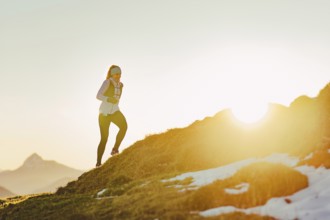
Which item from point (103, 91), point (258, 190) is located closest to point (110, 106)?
point (103, 91)

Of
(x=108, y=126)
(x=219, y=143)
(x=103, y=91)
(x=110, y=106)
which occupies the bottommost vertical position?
(x=219, y=143)

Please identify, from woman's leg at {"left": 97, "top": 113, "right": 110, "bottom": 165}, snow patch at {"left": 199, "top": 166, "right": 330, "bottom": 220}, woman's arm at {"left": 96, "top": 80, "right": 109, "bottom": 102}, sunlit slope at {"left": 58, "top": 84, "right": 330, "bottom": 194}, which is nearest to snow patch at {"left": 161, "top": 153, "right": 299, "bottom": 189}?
sunlit slope at {"left": 58, "top": 84, "right": 330, "bottom": 194}

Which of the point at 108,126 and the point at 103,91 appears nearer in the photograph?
the point at 103,91

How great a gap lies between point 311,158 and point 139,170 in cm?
883

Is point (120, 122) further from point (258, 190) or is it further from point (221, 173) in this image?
point (258, 190)

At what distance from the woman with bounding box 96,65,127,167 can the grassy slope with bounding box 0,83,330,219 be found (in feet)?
4.51

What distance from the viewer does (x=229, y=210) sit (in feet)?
29.1

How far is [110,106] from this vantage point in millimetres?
19906

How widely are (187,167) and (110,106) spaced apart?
18.6 ft

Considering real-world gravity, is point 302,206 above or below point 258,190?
below

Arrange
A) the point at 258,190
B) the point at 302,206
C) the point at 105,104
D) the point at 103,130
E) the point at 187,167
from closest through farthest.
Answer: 1. the point at 302,206
2. the point at 258,190
3. the point at 187,167
4. the point at 105,104
5. the point at 103,130

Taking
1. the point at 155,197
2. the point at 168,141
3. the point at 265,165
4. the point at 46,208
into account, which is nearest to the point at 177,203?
the point at 155,197

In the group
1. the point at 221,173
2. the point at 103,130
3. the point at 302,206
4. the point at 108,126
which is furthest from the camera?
the point at 108,126

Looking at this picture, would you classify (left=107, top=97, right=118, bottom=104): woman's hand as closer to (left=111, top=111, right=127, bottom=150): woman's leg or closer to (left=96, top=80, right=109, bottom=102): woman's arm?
(left=96, top=80, right=109, bottom=102): woman's arm
